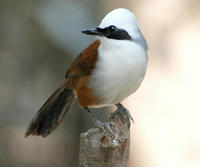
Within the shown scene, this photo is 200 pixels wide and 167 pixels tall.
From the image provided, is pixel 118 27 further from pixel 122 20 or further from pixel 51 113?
pixel 51 113

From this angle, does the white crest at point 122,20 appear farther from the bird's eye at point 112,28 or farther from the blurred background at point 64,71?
the blurred background at point 64,71

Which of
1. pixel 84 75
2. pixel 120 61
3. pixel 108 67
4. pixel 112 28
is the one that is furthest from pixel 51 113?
pixel 112 28

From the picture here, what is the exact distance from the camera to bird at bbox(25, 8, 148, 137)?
4.09 metres

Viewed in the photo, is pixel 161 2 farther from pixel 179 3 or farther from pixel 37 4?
pixel 37 4

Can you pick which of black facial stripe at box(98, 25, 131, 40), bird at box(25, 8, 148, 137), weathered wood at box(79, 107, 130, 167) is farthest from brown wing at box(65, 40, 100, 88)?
weathered wood at box(79, 107, 130, 167)

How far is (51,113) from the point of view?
182 inches

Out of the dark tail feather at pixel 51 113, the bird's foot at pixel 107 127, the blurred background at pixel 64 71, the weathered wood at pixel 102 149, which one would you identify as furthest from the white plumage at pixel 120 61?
the blurred background at pixel 64 71

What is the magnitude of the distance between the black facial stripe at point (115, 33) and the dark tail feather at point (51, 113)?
725 mm

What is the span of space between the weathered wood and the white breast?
1.95 feet

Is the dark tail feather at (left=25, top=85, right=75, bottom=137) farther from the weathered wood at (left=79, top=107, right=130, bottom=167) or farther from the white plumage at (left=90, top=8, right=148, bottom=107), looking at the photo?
the weathered wood at (left=79, top=107, right=130, bottom=167)

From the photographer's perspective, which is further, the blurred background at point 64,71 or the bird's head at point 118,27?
the blurred background at point 64,71

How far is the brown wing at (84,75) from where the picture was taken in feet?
14.4

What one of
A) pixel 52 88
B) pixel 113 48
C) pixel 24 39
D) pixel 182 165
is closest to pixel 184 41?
pixel 182 165

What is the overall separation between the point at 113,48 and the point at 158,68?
6.57 ft
